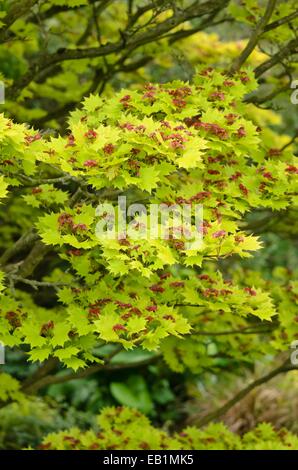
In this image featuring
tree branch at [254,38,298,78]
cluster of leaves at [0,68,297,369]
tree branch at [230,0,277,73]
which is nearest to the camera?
cluster of leaves at [0,68,297,369]

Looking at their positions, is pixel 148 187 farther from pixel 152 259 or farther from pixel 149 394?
pixel 149 394

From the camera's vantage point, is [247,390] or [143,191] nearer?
[143,191]

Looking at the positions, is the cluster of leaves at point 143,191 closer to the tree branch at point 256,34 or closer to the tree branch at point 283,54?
the tree branch at point 256,34

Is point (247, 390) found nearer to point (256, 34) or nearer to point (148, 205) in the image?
point (148, 205)

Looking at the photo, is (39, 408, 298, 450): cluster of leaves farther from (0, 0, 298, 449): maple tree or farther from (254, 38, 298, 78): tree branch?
(254, 38, 298, 78): tree branch

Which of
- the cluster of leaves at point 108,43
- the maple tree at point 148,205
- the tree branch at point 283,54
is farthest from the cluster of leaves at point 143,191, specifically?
the cluster of leaves at point 108,43

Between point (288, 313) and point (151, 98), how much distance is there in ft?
5.37

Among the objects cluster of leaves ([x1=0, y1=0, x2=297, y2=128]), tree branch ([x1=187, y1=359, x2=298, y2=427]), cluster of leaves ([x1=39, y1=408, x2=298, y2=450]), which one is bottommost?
cluster of leaves ([x1=39, y1=408, x2=298, y2=450])

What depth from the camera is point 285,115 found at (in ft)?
39.9

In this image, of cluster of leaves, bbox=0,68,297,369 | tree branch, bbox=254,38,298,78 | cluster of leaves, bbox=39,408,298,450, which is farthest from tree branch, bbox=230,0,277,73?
cluster of leaves, bbox=39,408,298,450

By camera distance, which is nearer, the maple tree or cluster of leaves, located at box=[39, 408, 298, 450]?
the maple tree

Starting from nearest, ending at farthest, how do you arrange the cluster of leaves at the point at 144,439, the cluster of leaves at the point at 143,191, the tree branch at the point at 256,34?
the cluster of leaves at the point at 143,191, the tree branch at the point at 256,34, the cluster of leaves at the point at 144,439

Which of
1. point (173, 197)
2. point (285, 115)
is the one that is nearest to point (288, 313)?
point (173, 197)

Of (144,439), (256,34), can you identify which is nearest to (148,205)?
(256,34)
